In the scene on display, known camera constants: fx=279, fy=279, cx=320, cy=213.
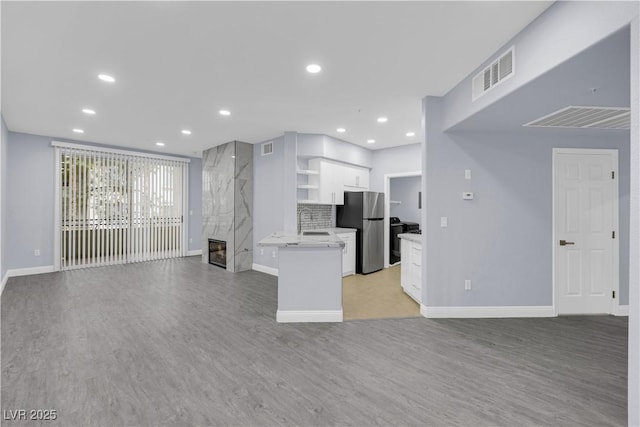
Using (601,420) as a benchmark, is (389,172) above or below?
above

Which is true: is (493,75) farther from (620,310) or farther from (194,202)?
(194,202)

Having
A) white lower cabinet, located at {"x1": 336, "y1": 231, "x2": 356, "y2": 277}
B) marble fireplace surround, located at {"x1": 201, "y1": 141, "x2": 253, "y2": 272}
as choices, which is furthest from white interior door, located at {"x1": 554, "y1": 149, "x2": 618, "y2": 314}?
marble fireplace surround, located at {"x1": 201, "y1": 141, "x2": 253, "y2": 272}

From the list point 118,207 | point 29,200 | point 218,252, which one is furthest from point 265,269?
point 29,200

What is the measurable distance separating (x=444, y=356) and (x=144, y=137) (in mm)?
6194

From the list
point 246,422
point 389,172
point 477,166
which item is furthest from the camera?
point 389,172

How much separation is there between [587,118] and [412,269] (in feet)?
8.60

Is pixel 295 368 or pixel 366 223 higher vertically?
pixel 366 223

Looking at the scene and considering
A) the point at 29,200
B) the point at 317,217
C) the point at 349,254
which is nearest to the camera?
the point at 29,200

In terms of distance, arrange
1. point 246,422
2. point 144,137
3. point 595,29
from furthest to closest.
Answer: point 144,137
point 246,422
point 595,29

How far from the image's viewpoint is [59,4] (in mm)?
1963

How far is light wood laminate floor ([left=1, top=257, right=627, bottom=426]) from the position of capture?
6.02ft

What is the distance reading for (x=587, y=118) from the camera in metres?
2.91

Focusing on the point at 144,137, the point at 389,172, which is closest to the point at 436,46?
the point at 389,172

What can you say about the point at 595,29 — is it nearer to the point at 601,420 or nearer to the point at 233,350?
the point at 601,420
